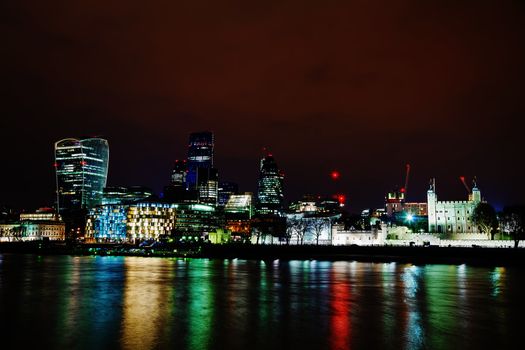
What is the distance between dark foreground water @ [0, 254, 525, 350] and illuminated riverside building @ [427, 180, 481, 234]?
77152mm

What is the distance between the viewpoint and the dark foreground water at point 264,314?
24969mm

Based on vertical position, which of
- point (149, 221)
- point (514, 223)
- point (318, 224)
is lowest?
point (514, 223)

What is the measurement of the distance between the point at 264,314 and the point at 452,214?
107m

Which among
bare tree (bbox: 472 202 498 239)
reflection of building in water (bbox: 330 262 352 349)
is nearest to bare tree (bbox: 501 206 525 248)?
bare tree (bbox: 472 202 498 239)

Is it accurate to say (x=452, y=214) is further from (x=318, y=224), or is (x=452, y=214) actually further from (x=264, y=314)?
(x=264, y=314)

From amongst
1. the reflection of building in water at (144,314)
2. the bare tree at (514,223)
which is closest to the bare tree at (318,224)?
the bare tree at (514,223)

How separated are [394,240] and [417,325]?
95.1 metres

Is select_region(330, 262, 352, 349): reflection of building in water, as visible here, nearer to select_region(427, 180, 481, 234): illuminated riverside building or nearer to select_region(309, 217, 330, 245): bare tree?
select_region(427, 180, 481, 234): illuminated riverside building

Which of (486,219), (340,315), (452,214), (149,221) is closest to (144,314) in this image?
(340,315)

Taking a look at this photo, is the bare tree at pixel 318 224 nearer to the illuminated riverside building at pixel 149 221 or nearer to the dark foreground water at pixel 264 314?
the illuminated riverside building at pixel 149 221

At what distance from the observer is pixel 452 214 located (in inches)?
5103

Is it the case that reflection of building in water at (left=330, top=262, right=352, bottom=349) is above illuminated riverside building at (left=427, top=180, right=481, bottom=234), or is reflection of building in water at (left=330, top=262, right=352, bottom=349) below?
below

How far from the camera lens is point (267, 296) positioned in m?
42.6

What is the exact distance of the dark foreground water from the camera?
2497cm
